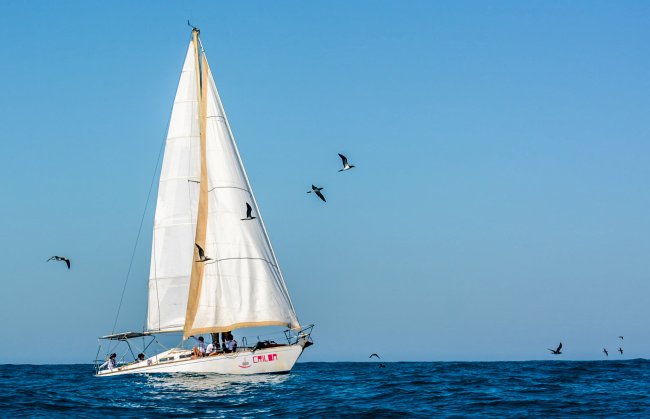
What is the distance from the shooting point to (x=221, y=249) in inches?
2255

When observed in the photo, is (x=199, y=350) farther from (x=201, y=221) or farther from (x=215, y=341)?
(x=201, y=221)

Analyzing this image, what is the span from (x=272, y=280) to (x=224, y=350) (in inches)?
210

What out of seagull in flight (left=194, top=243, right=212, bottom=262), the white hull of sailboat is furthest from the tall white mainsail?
the white hull of sailboat

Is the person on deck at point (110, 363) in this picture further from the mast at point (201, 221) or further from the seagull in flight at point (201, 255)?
the seagull in flight at point (201, 255)

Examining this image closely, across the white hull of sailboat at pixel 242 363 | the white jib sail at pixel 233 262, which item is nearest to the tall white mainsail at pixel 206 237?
the white jib sail at pixel 233 262

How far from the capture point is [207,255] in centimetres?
5762

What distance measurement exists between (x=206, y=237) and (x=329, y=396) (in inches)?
681

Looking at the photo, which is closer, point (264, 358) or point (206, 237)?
point (264, 358)

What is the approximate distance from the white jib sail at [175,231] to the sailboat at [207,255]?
0.07m

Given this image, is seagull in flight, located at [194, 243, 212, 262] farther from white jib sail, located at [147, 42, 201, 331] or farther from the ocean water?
the ocean water

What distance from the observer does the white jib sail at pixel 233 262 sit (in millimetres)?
56344

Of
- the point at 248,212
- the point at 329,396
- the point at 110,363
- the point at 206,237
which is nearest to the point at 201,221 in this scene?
the point at 206,237

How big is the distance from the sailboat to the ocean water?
1.83 metres

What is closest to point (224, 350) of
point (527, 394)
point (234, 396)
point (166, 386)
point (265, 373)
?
point (265, 373)
